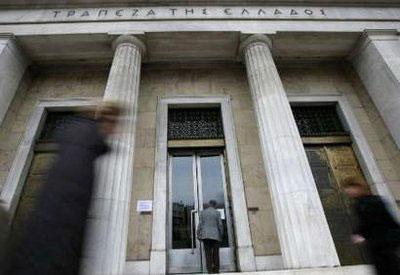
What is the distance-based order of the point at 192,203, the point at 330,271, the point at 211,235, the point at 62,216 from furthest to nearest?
the point at 192,203, the point at 211,235, the point at 330,271, the point at 62,216

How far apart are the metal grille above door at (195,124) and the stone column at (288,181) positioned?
178cm

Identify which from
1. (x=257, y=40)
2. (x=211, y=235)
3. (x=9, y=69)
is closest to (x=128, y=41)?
(x=9, y=69)

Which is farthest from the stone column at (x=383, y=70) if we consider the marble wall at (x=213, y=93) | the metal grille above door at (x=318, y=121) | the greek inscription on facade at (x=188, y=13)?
the greek inscription on facade at (x=188, y=13)

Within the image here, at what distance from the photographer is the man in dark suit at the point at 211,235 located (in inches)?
273

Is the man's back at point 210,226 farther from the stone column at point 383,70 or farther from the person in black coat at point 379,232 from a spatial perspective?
the stone column at point 383,70

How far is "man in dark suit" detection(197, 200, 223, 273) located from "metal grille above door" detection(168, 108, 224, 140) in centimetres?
263

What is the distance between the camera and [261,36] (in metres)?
9.03

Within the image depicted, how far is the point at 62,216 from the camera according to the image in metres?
1.73

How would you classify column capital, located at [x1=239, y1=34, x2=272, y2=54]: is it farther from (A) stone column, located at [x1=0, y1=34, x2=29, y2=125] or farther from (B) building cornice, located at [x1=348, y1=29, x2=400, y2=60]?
(A) stone column, located at [x1=0, y1=34, x2=29, y2=125]

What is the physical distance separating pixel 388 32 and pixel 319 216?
6.95 metres

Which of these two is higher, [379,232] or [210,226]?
[210,226]

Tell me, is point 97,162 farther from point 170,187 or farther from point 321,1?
point 321,1

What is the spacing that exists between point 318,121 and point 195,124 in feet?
12.8

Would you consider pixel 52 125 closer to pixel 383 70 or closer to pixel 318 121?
pixel 318 121
